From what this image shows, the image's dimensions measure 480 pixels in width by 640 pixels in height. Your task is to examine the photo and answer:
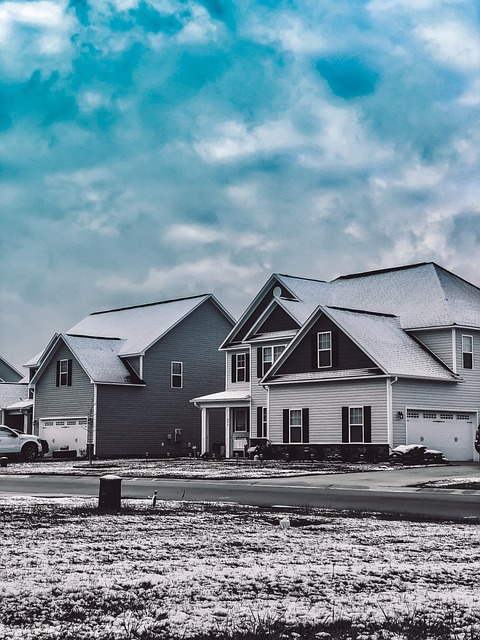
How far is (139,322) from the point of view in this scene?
6044cm

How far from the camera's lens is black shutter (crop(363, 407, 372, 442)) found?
40.7 metres

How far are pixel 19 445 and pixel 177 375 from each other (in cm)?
1265

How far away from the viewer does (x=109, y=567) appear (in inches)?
375

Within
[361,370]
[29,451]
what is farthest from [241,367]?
[29,451]

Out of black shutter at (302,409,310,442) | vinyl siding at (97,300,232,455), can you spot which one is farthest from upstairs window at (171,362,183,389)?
black shutter at (302,409,310,442)

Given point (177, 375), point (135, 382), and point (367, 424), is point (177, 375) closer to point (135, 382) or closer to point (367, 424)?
point (135, 382)

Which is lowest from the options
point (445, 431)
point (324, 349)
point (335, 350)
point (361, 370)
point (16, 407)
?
point (445, 431)

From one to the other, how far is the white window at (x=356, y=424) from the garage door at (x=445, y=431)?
2131 mm

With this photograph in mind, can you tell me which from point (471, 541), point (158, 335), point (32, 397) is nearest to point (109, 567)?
point (471, 541)

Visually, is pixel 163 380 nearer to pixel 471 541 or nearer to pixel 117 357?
pixel 117 357

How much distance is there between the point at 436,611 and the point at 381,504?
38.1 feet

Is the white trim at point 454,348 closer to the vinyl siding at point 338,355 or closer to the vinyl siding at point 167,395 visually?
the vinyl siding at point 338,355

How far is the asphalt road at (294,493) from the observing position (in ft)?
60.0

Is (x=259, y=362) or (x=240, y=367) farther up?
(x=259, y=362)
